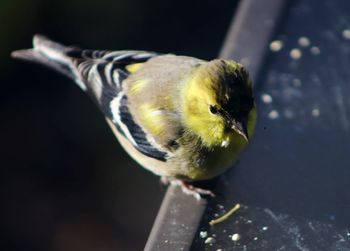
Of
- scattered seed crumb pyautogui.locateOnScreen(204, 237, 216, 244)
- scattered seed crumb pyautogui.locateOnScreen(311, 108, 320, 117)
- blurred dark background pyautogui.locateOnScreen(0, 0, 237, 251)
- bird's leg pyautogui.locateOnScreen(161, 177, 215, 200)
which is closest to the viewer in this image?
scattered seed crumb pyautogui.locateOnScreen(204, 237, 216, 244)

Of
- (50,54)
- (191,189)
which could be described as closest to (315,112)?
(191,189)

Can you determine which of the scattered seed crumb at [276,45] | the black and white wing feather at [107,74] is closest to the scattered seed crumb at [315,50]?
the scattered seed crumb at [276,45]

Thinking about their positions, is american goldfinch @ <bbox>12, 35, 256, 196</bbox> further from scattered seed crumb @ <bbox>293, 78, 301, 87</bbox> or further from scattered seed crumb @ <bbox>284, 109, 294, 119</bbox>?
scattered seed crumb @ <bbox>293, 78, 301, 87</bbox>

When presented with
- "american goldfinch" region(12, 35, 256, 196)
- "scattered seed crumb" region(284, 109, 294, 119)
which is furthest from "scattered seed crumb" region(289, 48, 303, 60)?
"american goldfinch" region(12, 35, 256, 196)

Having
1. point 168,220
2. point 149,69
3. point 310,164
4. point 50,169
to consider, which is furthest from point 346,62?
point 50,169

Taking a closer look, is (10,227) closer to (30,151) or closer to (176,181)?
(30,151)
